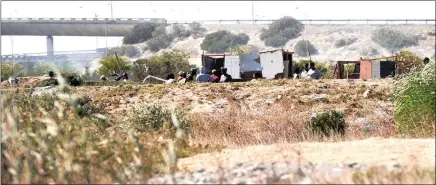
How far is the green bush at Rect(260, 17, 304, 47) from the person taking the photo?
497ft

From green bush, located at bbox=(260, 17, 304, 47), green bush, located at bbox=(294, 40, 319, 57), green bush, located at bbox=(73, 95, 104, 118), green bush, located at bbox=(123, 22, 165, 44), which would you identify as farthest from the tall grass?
green bush, located at bbox=(123, 22, 165, 44)

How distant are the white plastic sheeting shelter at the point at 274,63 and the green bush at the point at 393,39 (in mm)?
98176

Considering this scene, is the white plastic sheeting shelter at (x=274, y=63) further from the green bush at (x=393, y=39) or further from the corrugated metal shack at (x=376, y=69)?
the green bush at (x=393, y=39)

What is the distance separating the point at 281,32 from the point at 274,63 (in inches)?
4610

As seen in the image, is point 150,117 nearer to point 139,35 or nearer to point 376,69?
point 376,69

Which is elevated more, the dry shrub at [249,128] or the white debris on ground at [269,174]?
the white debris on ground at [269,174]

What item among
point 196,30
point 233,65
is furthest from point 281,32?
point 233,65

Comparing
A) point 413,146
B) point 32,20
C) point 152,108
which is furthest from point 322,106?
point 32,20

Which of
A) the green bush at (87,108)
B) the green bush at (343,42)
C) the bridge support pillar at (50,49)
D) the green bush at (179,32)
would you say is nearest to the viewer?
the green bush at (87,108)

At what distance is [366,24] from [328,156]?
151 metres

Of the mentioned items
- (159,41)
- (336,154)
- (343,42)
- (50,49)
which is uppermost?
(159,41)

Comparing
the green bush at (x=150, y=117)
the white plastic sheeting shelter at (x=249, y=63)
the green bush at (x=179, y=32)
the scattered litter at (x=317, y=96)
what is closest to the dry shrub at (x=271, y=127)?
the green bush at (x=150, y=117)

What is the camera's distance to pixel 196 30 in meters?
168

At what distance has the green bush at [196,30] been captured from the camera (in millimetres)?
164500
